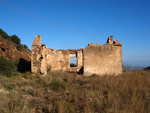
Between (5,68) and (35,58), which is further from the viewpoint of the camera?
(35,58)

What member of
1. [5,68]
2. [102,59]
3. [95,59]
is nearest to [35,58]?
[5,68]

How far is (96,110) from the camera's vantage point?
3582 mm

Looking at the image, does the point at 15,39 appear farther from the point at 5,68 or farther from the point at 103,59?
Result: the point at 103,59

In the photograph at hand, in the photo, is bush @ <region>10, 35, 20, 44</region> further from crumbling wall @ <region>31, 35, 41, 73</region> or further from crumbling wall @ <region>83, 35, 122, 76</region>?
crumbling wall @ <region>83, 35, 122, 76</region>

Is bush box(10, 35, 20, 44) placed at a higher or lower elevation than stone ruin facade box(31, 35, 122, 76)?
higher

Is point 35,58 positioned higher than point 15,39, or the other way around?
point 15,39

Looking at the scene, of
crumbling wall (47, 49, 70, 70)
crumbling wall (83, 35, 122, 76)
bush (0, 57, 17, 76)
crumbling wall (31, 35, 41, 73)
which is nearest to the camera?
bush (0, 57, 17, 76)

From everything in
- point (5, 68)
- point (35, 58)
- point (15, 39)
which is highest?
point (15, 39)

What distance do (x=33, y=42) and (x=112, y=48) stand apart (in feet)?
21.9

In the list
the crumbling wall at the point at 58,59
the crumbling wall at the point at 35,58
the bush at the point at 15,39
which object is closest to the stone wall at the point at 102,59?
the crumbling wall at the point at 35,58

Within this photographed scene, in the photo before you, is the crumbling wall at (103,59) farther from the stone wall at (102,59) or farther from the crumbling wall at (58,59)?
the crumbling wall at (58,59)

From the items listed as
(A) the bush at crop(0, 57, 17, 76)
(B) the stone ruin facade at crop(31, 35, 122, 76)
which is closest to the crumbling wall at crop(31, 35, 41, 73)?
(B) the stone ruin facade at crop(31, 35, 122, 76)

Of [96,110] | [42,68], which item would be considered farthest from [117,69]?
[96,110]

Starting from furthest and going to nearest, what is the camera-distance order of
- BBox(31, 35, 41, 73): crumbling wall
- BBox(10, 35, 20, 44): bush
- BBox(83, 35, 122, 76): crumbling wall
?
BBox(10, 35, 20, 44): bush
BBox(83, 35, 122, 76): crumbling wall
BBox(31, 35, 41, 73): crumbling wall
